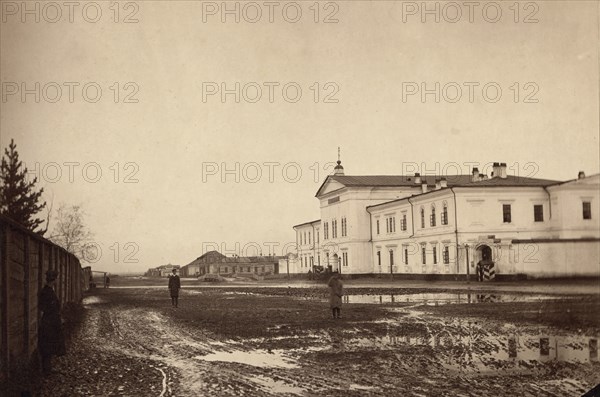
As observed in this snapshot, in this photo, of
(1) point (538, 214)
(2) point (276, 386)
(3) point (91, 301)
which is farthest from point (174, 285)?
(2) point (276, 386)

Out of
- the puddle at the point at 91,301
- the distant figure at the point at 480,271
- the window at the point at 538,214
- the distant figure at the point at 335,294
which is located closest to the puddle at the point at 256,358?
the distant figure at the point at 335,294

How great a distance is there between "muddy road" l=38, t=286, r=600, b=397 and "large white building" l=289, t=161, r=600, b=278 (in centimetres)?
115

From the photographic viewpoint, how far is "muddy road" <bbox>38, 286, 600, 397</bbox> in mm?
6965

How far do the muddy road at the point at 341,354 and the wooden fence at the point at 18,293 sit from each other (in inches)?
21.3

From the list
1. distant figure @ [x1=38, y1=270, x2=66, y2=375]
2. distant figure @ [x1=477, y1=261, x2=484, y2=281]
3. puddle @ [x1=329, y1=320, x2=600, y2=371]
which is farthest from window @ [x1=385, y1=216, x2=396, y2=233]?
distant figure @ [x1=38, y1=270, x2=66, y2=375]

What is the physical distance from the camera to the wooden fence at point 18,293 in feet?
20.5

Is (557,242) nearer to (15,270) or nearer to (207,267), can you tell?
(15,270)

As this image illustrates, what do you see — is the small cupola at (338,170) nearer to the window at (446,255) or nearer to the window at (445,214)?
the window at (445,214)

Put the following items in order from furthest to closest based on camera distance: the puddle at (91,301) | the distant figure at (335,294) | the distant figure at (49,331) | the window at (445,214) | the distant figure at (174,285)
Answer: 1. the window at (445,214)
2. the puddle at (91,301)
3. the distant figure at (174,285)
4. the distant figure at (335,294)
5. the distant figure at (49,331)

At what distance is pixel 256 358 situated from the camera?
29.6 ft

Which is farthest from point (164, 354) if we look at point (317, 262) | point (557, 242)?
point (317, 262)

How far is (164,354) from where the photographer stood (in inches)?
370

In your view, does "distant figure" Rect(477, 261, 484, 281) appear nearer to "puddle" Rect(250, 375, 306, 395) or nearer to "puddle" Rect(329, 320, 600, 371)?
"puddle" Rect(329, 320, 600, 371)

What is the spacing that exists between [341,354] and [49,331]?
3906 mm
